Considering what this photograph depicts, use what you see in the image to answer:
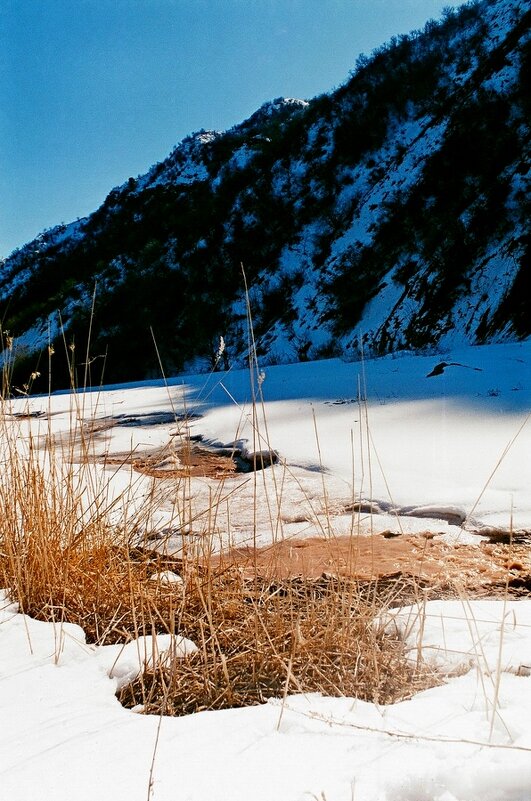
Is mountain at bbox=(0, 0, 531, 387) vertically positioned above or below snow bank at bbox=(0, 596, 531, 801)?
above

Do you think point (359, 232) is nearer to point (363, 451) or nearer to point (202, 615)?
point (363, 451)

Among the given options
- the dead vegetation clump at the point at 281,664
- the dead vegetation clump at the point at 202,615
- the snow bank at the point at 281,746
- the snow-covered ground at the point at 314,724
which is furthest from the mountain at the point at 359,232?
the snow bank at the point at 281,746

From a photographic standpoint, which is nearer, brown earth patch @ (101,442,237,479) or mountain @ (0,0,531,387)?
brown earth patch @ (101,442,237,479)

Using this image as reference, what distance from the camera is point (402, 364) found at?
4555 mm

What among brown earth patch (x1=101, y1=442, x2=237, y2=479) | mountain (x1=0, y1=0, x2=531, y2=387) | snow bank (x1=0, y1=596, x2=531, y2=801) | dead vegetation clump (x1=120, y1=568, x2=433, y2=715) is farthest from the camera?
mountain (x1=0, y1=0, x2=531, y2=387)

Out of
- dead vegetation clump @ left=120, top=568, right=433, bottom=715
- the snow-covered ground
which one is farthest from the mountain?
dead vegetation clump @ left=120, top=568, right=433, bottom=715

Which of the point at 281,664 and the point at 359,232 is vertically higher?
the point at 359,232

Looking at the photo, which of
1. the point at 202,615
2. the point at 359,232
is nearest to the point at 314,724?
the point at 202,615

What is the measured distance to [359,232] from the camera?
857cm

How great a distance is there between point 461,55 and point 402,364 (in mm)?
6846

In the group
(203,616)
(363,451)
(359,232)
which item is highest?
(359,232)

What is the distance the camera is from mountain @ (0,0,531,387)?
6.59 meters

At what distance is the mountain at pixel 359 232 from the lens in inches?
260

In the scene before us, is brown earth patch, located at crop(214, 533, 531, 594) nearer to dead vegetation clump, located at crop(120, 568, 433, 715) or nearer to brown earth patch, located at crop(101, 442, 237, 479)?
dead vegetation clump, located at crop(120, 568, 433, 715)
